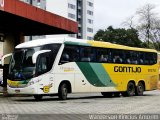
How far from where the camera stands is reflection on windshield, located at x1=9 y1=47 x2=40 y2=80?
2228 centimetres

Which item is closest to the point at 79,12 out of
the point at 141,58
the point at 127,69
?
the point at 141,58

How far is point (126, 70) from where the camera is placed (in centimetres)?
2855

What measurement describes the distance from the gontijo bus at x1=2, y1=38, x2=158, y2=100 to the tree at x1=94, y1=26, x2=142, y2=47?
207ft

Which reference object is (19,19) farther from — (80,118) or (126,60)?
(80,118)

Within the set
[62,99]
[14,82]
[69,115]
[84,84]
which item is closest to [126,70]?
[84,84]

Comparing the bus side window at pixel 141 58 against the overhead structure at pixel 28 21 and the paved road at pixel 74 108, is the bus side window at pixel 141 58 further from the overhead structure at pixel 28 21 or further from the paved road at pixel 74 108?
the paved road at pixel 74 108

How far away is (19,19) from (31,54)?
5891 mm

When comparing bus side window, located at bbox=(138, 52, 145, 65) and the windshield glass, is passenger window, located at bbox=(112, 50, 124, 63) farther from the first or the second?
the windshield glass

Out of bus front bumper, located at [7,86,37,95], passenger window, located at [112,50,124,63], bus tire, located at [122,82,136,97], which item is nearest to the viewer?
bus front bumper, located at [7,86,37,95]

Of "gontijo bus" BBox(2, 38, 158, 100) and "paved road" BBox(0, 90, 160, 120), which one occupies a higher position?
"gontijo bus" BBox(2, 38, 158, 100)

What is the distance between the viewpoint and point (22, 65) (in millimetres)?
22562

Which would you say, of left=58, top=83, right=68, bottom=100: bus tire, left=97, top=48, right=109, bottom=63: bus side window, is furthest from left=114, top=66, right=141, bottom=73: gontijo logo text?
left=58, top=83, right=68, bottom=100: bus tire

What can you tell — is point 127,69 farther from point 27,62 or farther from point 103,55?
point 27,62

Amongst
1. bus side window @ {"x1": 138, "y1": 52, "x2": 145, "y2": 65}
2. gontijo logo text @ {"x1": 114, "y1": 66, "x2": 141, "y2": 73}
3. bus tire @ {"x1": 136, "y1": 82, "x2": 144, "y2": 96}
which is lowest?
bus tire @ {"x1": 136, "y1": 82, "x2": 144, "y2": 96}
